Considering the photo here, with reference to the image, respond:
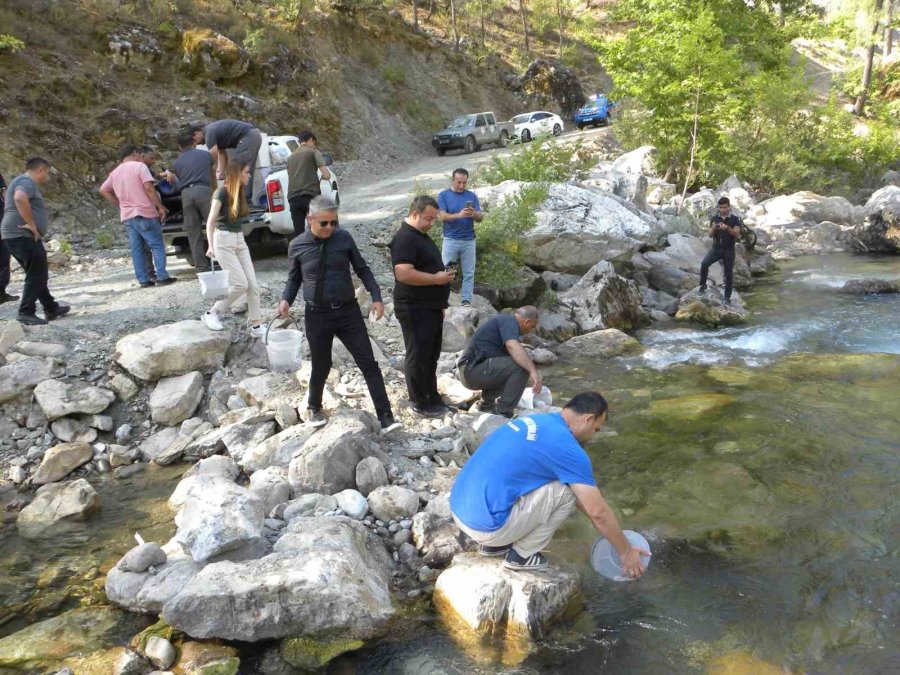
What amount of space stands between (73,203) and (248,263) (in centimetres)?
795

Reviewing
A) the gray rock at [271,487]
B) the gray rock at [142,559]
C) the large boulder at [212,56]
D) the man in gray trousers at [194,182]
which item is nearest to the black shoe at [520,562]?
the gray rock at [271,487]

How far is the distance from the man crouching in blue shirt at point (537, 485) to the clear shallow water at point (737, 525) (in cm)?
51

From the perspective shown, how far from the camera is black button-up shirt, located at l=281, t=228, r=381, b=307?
5.30 m

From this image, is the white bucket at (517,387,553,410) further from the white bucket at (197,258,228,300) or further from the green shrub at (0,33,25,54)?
the green shrub at (0,33,25,54)

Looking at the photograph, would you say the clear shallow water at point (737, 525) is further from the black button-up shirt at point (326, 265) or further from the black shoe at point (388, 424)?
the black button-up shirt at point (326, 265)

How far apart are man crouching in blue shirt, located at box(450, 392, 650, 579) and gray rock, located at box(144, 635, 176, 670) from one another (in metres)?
1.67

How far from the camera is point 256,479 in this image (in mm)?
5148

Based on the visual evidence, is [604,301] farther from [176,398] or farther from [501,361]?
[176,398]

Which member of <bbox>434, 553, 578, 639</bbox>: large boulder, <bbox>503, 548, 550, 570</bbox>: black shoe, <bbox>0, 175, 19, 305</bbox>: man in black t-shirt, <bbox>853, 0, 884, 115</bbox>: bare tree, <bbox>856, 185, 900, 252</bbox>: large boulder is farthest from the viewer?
<bbox>853, 0, 884, 115</bbox>: bare tree

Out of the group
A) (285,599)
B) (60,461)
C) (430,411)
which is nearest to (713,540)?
(430,411)

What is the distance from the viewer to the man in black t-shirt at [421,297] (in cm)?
564

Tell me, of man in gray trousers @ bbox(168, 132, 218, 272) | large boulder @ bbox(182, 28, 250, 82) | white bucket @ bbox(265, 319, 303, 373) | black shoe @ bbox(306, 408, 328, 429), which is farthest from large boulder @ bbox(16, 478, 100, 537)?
large boulder @ bbox(182, 28, 250, 82)

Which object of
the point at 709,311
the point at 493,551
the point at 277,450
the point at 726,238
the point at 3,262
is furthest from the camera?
the point at 726,238

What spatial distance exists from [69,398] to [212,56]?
51.7 feet
